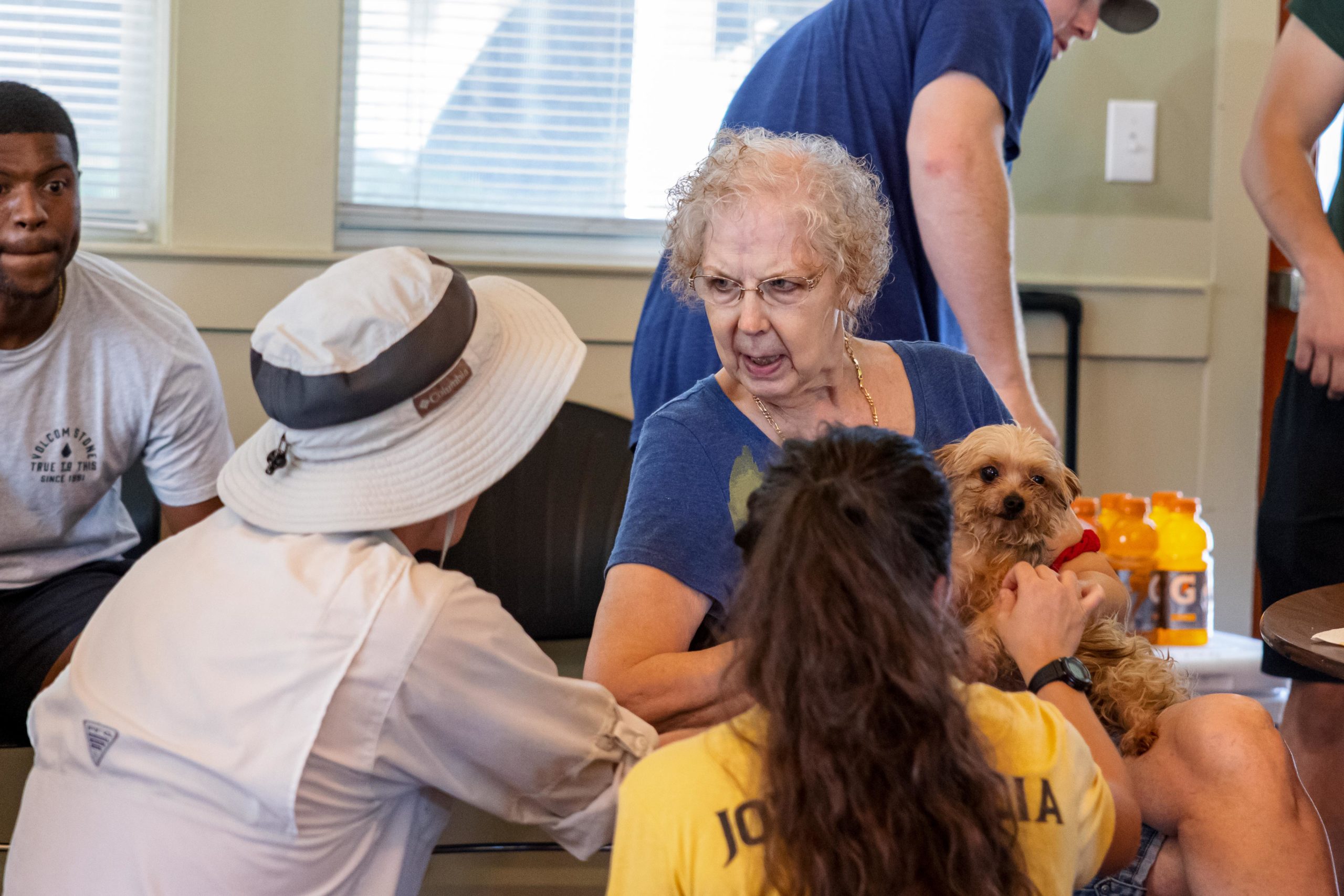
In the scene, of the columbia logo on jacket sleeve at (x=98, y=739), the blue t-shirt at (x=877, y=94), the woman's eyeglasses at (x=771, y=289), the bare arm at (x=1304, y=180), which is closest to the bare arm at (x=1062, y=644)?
the woman's eyeglasses at (x=771, y=289)

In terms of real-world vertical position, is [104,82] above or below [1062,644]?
above

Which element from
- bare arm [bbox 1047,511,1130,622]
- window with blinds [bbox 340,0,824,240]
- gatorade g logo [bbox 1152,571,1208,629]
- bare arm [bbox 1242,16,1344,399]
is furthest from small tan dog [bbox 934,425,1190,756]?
window with blinds [bbox 340,0,824,240]

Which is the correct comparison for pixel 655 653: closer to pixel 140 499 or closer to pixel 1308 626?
pixel 1308 626

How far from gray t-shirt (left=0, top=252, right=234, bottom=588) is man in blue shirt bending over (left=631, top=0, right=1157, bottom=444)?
0.82 m

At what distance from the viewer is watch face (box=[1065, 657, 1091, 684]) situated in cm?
118

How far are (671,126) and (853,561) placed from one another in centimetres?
219

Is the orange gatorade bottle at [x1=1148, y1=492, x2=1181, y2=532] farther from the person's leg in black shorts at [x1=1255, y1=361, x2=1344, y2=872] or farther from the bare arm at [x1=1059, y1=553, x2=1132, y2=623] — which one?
the bare arm at [x1=1059, y1=553, x2=1132, y2=623]

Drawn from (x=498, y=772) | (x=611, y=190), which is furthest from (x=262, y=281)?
(x=498, y=772)

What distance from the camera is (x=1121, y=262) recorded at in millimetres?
2967

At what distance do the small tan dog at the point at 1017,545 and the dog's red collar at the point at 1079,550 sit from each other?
0.04 m

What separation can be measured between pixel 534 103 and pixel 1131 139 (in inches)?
57.3

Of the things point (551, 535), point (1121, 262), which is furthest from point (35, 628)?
point (1121, 262)

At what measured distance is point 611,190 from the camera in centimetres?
292

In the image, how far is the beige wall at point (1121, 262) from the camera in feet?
8.84
